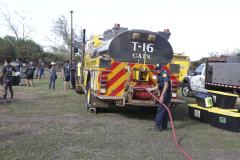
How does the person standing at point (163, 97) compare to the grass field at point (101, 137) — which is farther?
the person standing at point (163, 97)

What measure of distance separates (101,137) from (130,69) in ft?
8.01

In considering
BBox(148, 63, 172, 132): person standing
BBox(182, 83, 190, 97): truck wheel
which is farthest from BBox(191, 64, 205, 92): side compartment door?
BBox(148, 63, 172, 132): person standing

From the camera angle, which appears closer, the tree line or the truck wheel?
the truck wheel

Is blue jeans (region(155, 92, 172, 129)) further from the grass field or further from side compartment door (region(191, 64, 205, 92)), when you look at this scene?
side compartment door (region(191, 64, 205, 92))

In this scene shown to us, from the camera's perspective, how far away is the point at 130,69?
707 centimetres

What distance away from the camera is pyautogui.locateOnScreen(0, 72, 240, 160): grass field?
4.39 m

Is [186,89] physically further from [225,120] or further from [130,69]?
[130,69]

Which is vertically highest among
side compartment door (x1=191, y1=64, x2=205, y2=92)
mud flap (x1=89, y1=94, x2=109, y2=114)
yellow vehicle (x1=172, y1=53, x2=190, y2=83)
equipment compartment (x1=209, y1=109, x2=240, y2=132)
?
yellow vehicle (x1=172, y1=53, x2=190, y2=83)

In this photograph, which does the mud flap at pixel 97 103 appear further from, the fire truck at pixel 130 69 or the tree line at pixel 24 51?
the tree line at pixel 24 51

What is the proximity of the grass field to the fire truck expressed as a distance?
2.23 ft

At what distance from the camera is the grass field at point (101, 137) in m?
4.39

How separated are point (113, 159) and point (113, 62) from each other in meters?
3.61

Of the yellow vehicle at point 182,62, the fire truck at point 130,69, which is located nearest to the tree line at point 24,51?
the yellow vehicle at point 182,62

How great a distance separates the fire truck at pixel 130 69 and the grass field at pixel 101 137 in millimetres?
680
